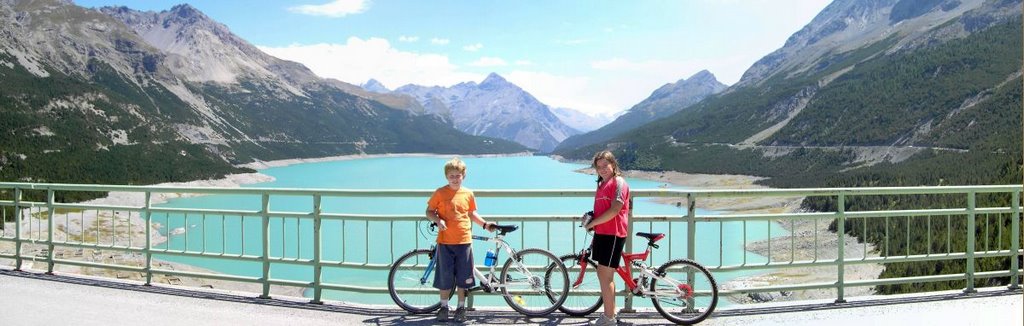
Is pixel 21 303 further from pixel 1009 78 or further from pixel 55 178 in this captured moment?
pixel 1009 78

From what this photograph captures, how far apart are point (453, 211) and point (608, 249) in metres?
1.52

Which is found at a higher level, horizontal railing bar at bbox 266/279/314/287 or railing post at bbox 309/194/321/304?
railing post at bbox 309/194/321/304

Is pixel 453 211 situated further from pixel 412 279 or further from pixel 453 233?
pixel 412 279

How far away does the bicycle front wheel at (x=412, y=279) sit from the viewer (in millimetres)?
7145

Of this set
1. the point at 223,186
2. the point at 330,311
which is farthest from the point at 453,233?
the point at 223,186

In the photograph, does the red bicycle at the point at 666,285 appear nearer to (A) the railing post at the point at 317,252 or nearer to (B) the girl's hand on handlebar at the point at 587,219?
(B) the girl's hand on handlebar at the point at 587,219

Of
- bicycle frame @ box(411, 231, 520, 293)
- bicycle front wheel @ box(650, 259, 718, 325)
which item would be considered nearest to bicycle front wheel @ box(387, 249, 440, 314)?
bicycle frame @ box(411, 231, 520, 293)

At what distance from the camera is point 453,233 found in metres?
6.75

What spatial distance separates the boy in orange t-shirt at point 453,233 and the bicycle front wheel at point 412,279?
27cm

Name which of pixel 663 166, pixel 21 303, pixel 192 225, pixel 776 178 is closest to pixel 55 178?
pixel 192 225

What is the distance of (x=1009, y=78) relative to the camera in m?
106

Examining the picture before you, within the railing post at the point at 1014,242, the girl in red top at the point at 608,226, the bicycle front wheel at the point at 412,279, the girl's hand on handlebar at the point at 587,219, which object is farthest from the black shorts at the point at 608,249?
the railing post at the point at 1014,242

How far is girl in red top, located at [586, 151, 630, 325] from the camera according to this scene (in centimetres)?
625

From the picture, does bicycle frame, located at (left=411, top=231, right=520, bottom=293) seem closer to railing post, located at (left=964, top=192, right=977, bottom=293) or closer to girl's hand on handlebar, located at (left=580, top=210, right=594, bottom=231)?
girl's hand on handlebar, located at (left=580, top=210, right=594, bottom=231)
